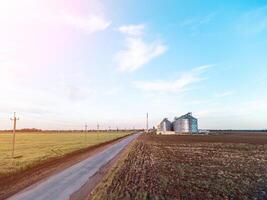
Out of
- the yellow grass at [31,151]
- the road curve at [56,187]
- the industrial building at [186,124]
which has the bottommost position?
the road curve at [56,187]

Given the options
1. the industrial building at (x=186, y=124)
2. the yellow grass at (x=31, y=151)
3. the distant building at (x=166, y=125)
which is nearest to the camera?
the yellow grass at (x=31, y=151)

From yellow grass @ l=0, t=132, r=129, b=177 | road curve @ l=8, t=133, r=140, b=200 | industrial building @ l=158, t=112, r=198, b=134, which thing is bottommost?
road curve @ l=8, t=133, r=140, b=200

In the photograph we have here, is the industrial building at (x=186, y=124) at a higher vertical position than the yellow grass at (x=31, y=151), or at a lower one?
higher

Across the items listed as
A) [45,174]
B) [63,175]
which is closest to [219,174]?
[63,175]

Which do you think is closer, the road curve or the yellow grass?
the road curve

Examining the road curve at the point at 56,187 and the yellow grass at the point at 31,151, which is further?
the yellow grass at the point at 31,151

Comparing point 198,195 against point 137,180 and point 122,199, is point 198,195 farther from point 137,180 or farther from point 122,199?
point 137,180

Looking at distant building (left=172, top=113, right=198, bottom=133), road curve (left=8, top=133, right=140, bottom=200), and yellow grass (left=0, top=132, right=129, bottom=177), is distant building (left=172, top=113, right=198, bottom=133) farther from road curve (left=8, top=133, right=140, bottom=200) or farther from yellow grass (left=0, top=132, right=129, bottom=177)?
road curve (left=8, top=133, right=140, bottom=200)

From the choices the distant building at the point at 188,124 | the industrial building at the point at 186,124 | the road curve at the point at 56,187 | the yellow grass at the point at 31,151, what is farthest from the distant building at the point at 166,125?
the road curve at the point at 56,187

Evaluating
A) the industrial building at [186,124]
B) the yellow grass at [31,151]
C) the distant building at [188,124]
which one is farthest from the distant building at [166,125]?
the yellow grass at [31,151]

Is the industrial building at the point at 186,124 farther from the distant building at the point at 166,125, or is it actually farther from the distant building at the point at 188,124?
the distant building at the point at 166,125

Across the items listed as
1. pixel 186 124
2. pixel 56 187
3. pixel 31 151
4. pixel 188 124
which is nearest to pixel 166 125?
pixel 186 124

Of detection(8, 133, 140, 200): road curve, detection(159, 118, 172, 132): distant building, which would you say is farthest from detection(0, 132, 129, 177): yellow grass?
detection(159, 118, 172, 132): distant building

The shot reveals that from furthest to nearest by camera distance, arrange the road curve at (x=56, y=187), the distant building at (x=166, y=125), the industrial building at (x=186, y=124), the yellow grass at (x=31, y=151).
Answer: the distant building at (x=166, y=125), the industrial building at (x=186, y=124), the yellow grass at (x=31, y=151), the road curve at (x=56, y=187)
